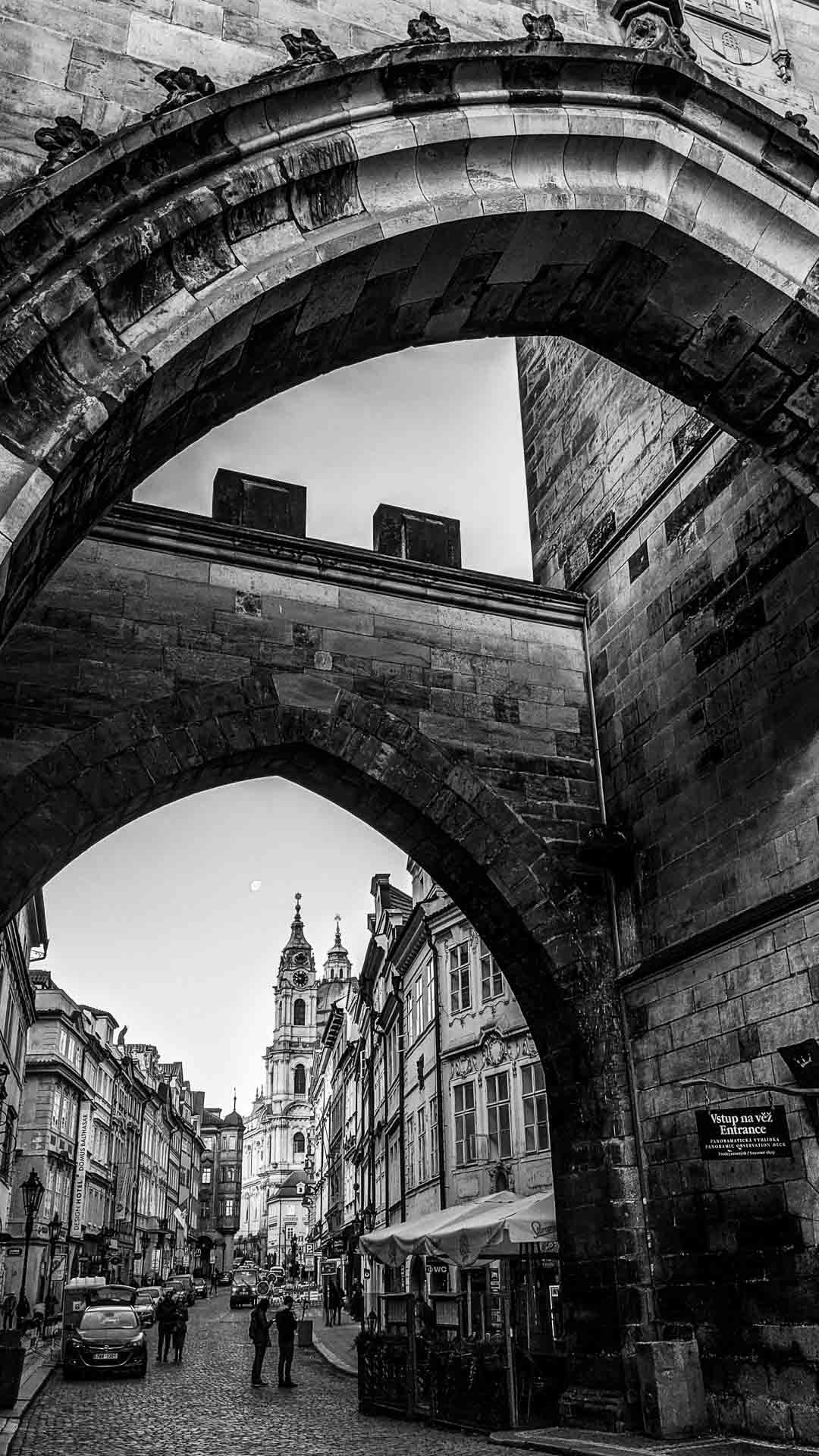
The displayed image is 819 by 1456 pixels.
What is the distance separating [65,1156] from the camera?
36.3m

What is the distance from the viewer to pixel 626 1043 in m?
9.16

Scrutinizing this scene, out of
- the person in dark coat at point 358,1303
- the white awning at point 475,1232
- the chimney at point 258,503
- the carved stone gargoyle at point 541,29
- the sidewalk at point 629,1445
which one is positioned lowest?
the sidewalk at point 629,1445

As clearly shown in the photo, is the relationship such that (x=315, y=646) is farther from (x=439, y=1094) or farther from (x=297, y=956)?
(x=297, y=956)

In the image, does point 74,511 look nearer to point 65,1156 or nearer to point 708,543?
point 708,543

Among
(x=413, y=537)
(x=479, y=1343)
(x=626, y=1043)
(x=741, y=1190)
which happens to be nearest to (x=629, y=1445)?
(x=741, y=1190)

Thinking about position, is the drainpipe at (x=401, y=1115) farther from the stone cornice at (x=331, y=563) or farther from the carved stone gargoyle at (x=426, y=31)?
the carved stone gargoyle at (x=426, y=31)

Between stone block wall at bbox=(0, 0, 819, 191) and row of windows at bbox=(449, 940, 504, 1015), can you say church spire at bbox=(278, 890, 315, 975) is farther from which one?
stone block wall at bbox=(0, 0, 819, 191)

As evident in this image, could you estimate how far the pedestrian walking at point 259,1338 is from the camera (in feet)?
50.7

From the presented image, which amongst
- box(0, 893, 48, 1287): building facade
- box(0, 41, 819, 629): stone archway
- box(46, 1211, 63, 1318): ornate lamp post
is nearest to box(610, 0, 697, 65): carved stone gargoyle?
box(0, 41, 819, 629): stone archway

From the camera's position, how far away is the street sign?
262 inches

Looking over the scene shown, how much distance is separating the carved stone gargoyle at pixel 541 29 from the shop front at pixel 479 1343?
27.8 ft

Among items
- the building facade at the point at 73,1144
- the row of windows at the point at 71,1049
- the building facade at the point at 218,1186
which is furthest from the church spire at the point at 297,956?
the row of windows at the point at 71,1049

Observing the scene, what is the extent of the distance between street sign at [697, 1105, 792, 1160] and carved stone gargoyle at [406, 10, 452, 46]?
5.98 m

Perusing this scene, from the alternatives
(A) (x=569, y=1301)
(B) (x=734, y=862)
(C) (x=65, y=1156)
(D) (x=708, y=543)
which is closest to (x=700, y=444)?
(D) (x=708, y=543)
